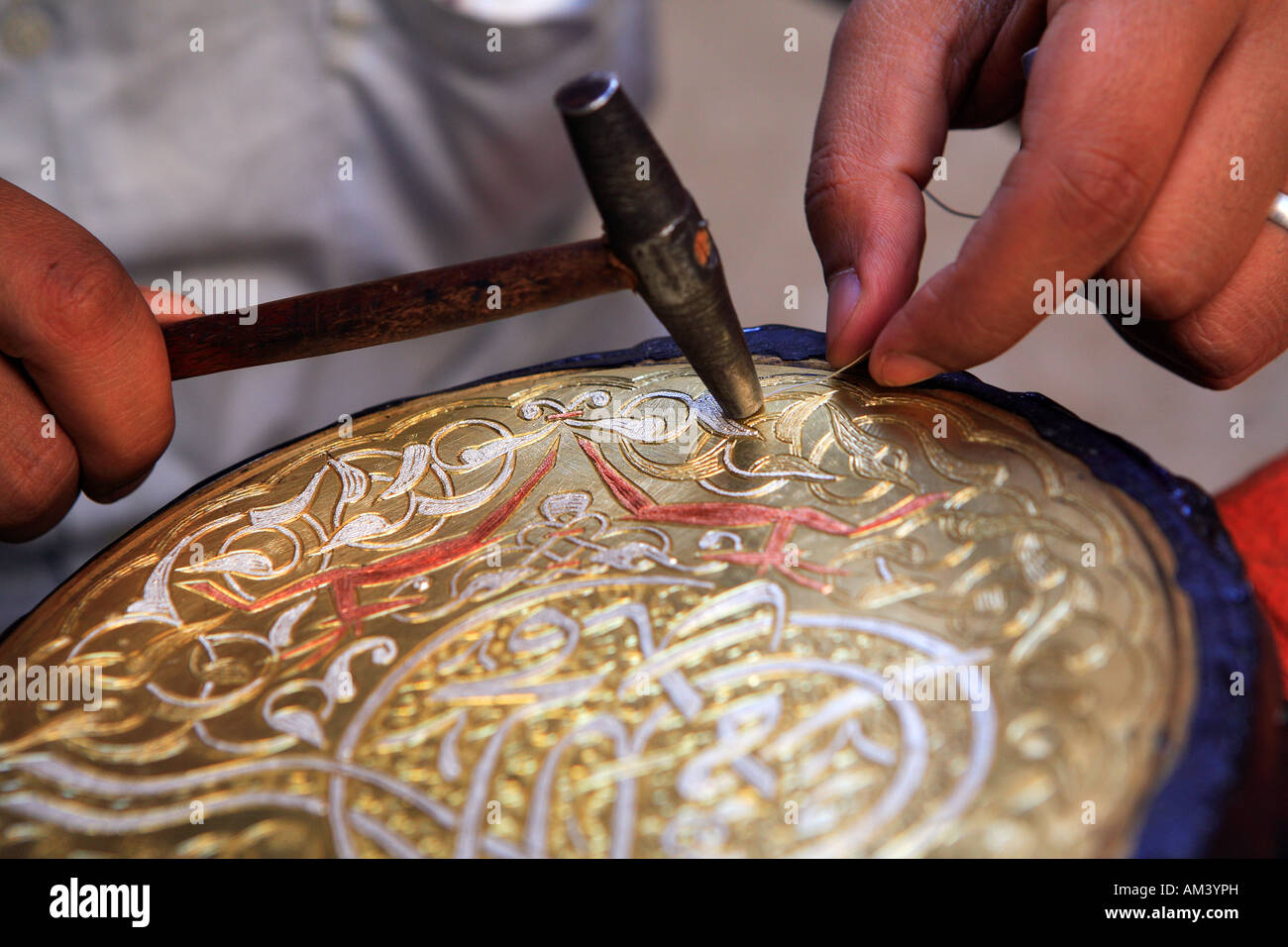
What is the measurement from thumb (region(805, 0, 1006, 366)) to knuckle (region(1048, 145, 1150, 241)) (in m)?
0.23

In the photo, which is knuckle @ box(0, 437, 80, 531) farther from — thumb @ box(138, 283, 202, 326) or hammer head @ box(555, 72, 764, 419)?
hammer head @ box(555, 72, 764, 419)

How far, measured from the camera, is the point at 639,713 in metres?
0.78

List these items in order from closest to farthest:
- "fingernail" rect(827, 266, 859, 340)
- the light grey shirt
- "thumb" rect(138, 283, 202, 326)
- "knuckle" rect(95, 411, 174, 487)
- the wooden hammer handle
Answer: the wooden hammer handle
"fingernail" rect(827, 266, 859, 340)
"knuckle" rect(95, 411, 174, 487)
"thumb" rect(138, 283, 202, 326)
the light grey shirt

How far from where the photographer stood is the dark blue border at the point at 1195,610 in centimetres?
64

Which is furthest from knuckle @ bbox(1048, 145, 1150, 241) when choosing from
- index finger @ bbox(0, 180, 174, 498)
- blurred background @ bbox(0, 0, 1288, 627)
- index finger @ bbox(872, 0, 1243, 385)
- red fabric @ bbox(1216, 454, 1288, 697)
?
blurred background @ bbox(0, 0, 1288, 627)

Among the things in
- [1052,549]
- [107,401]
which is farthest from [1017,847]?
[107,401]

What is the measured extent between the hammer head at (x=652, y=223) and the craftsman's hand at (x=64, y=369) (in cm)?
65

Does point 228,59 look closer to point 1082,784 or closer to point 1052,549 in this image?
point 1052,549

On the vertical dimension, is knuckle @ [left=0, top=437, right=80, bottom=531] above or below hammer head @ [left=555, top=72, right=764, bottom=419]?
below

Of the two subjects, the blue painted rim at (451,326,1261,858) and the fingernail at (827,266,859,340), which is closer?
the blue painted rim at (451,326,1261,858)

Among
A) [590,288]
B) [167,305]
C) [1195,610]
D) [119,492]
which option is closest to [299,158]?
[167,305]

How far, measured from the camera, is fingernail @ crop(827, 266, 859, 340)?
3.67 feet

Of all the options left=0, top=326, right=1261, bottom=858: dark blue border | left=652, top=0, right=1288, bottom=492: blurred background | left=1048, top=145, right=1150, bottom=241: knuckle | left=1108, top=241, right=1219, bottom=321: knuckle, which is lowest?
left=652, top=0, right=1288, bottom=492: blurred background
